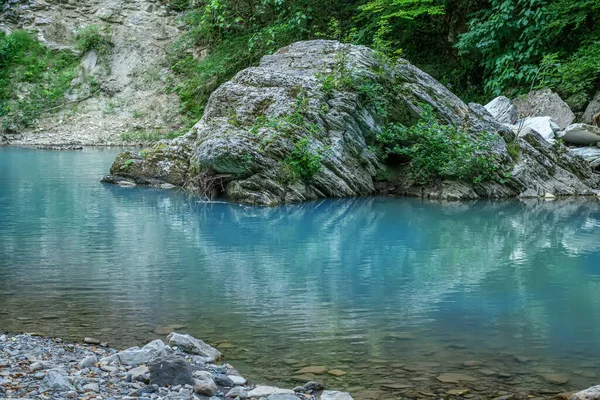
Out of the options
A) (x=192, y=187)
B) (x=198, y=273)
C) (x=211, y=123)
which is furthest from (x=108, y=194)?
(x=198, y=273)

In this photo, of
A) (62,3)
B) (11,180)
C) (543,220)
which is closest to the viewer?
(543,220)

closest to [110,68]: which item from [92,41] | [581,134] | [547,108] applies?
[92,41]

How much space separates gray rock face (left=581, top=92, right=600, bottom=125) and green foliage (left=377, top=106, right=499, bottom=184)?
3705 mm

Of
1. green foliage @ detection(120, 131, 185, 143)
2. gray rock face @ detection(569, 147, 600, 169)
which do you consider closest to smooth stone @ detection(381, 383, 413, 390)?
gray rock face @ detection(569, 147, 600, 169)

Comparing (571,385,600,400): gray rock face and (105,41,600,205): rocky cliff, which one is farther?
(105,41,600,205): rocky cliff

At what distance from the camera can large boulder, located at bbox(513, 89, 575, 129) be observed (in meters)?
15.4

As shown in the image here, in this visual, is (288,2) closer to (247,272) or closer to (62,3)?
(62,3)

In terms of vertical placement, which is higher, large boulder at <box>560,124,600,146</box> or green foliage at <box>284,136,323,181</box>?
large boulder at <box>560,124,600,146</box>

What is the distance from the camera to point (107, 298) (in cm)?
559

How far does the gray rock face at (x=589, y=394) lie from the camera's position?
146 inches

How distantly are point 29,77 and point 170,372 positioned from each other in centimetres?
2390

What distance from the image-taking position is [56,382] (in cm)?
336

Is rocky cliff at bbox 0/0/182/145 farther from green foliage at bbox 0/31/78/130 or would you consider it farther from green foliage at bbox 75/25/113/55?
green foliage at bbox 0/31/78/130

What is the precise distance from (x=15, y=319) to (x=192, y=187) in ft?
23.9
